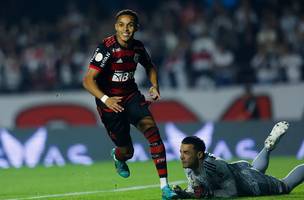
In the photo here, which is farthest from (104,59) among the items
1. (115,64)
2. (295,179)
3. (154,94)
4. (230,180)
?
(295,179)

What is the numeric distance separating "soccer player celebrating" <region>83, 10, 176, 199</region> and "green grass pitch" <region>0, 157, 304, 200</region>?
0.91 m

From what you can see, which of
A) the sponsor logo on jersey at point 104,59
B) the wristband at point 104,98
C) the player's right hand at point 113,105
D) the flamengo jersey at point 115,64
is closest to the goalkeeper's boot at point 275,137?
the flamengo jersey at point 115,64

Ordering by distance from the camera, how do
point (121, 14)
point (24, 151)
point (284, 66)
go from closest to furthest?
point (121, 14), point (24, 151), point (284, 66)

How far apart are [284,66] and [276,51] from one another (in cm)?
44

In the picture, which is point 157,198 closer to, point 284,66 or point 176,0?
point 284,66

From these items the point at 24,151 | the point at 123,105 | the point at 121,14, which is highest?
the point at 121,14

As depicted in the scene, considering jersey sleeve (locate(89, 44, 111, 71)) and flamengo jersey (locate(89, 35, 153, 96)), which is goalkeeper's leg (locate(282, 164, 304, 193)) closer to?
flamengo jersey (locate(89, 35, 153, 96))

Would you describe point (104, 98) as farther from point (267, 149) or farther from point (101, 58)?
point (267, 149)

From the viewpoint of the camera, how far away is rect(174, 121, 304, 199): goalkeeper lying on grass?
10.3 m

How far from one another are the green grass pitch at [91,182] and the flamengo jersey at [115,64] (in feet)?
4.58

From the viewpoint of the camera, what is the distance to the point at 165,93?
2158 cm

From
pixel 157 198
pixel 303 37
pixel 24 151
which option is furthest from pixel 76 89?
pixel 157 198

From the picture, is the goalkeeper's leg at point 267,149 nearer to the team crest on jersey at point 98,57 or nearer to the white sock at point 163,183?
the white sock at point 163,183

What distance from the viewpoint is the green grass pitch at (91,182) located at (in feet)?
38.6
